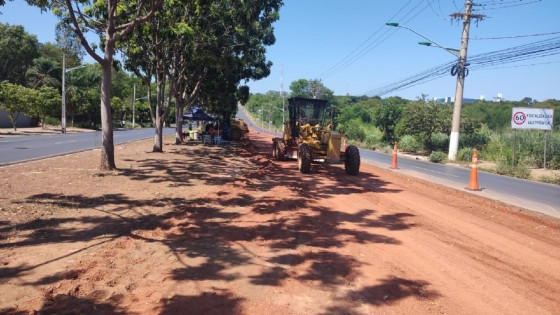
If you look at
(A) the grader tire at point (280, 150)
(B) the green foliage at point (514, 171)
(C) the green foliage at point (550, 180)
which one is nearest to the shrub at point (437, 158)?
(B) the green foliage at point (514, 171)

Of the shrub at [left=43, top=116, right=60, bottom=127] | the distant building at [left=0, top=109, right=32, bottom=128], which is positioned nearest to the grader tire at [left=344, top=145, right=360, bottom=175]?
the distant building at [left=0, top=109, right=32, bottom=128]

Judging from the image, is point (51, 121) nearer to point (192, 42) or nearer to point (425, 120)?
point (192, 42)

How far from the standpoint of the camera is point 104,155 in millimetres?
12344

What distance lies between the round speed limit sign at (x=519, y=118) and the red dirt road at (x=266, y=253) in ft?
45.5

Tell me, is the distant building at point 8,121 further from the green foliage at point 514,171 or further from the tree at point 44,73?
the green foliage at point 514,171

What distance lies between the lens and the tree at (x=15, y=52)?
4925 cm

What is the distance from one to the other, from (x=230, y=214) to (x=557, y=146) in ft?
73.5

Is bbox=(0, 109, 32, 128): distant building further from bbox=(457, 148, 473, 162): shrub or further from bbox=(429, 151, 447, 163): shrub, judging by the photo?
bbox=(457, 148, 473, 162): shrub

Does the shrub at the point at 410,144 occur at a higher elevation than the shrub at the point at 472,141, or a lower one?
lower

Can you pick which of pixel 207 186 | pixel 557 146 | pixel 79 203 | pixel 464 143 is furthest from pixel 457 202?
pixel 464 143

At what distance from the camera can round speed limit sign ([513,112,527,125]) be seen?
2127 centimetres

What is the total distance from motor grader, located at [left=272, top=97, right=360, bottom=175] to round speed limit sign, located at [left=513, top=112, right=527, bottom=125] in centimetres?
1154

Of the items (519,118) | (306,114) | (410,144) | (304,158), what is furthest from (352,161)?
(410,144)

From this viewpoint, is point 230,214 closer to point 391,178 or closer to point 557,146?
point 391,178
